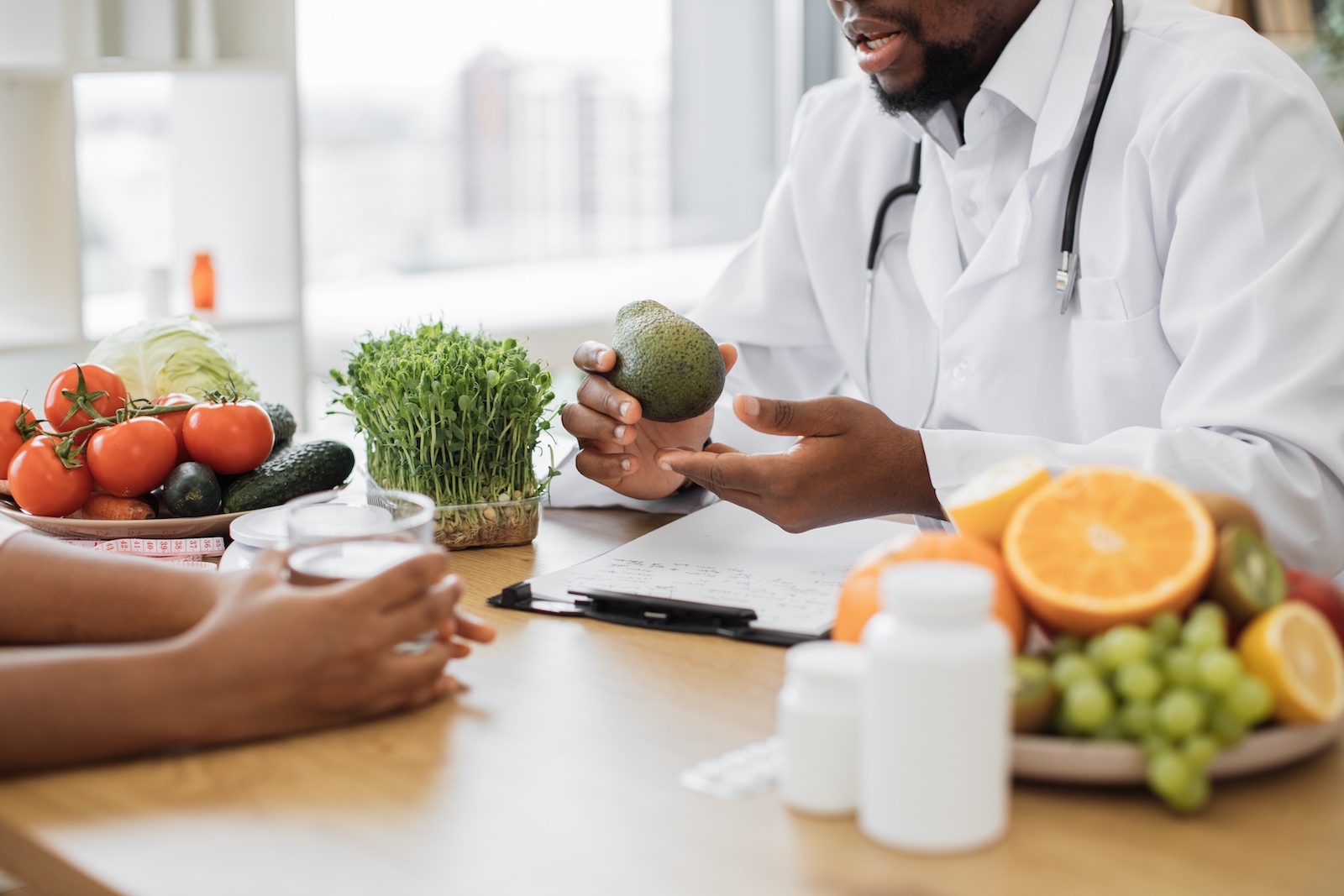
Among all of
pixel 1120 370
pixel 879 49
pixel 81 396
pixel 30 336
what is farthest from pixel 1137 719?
pixel 30 336

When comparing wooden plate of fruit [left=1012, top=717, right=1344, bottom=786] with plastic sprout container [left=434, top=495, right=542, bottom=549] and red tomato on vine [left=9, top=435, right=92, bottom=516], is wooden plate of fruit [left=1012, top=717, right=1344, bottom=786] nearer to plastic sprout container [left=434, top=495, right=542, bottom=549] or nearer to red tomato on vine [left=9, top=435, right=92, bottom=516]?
plastic sprout container [left=434, top=495, right=542, bottom=549]

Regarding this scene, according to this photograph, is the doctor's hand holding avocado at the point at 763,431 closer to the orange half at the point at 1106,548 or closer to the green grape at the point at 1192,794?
the orange half at the point at 1106,548

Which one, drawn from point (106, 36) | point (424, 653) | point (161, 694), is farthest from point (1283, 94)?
point (106, 36)

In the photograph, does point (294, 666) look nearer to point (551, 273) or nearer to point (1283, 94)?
point (1283, 94)

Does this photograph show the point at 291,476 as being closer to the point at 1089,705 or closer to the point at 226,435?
the point at 226,435

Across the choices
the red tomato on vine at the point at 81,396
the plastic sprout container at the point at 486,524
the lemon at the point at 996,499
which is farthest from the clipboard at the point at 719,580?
the red tomato on vine at the point at 81,396

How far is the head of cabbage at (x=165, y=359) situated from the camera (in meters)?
1.72

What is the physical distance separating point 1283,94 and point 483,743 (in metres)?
1.25

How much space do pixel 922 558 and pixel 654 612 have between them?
388 millimetres

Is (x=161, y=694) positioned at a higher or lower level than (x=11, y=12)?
lower

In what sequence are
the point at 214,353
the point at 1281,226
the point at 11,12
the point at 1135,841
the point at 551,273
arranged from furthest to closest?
the point at 551,273 → the point at 11,12 → the point at 214,353 → the point at 1281,226 → the point at 1135,841

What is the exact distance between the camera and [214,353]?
178 cm

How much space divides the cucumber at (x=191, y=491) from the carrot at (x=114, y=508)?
1.1 inches

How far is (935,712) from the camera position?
76 cm
